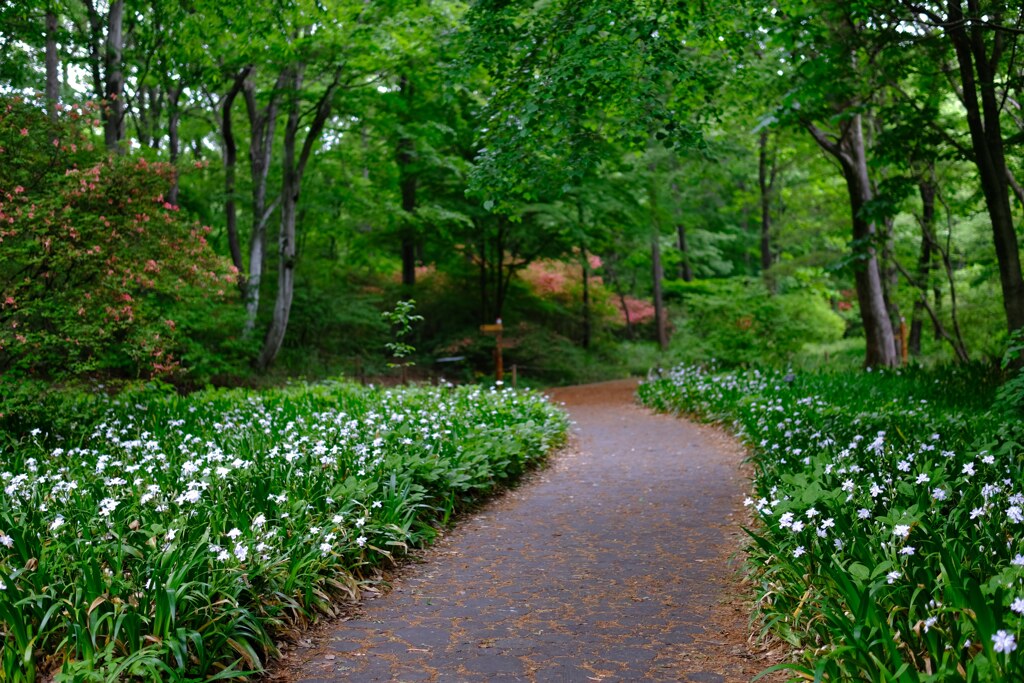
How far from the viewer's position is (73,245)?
737cm

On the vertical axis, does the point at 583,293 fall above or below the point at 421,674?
above

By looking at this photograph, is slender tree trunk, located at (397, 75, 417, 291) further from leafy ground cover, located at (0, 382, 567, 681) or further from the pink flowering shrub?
leafy ground cover, located at (0, 382, 567, 681)

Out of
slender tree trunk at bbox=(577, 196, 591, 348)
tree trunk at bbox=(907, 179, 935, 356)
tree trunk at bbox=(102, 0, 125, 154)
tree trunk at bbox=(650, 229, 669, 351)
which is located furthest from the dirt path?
tree trunk at bbox=(650, 229, 669, 351)

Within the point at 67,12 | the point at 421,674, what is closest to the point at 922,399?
the point at 421,674

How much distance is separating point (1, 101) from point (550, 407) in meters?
7.08

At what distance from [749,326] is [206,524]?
524 inches

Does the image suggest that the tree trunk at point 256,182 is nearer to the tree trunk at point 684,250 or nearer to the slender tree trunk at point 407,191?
the slender tree trunk at point 407,191

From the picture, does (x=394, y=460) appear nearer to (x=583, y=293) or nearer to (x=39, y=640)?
(x=39, y=640)

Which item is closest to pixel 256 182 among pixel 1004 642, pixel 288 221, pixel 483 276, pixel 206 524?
pixel 288 221

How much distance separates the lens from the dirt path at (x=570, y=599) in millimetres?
3396

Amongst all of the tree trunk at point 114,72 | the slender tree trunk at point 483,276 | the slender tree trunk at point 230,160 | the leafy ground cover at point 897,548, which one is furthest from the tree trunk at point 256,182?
the leafy ground cover at point 897,548

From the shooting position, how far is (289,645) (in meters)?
3.64

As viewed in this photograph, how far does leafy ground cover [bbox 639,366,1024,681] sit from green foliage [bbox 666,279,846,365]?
8485 millimetres

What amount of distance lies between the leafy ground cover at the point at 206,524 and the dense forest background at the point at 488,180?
1987 millimetres
